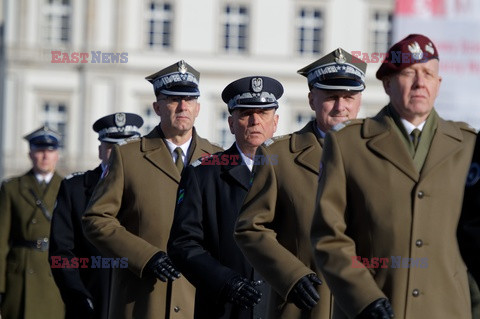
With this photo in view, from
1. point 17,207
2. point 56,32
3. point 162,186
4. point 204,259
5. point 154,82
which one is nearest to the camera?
point 204,259

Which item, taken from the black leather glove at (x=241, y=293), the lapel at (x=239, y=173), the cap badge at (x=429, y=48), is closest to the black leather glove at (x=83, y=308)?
the lapel at (x=239, y=173)

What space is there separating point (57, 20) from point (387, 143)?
46329 mm

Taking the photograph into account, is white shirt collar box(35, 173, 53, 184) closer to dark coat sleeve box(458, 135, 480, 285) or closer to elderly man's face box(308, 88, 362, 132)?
elderly man's face box(308, 88, 362, 132)

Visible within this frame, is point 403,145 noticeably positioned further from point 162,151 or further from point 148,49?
point 148,49

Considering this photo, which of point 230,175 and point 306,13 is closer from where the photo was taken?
point 230,175

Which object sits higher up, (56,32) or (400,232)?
(56,32)

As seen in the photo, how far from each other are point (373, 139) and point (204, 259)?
1.59 m

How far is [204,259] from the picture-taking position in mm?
6863

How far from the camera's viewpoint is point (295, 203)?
643 centimetres

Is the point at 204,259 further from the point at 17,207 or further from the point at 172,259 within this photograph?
the point at 17,207

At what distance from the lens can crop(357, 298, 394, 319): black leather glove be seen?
5145mm

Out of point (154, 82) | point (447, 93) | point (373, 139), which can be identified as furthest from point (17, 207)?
point (373, 139)

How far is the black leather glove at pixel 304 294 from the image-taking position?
5.89 m

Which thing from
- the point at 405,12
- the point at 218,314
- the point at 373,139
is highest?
the point at 405,12
